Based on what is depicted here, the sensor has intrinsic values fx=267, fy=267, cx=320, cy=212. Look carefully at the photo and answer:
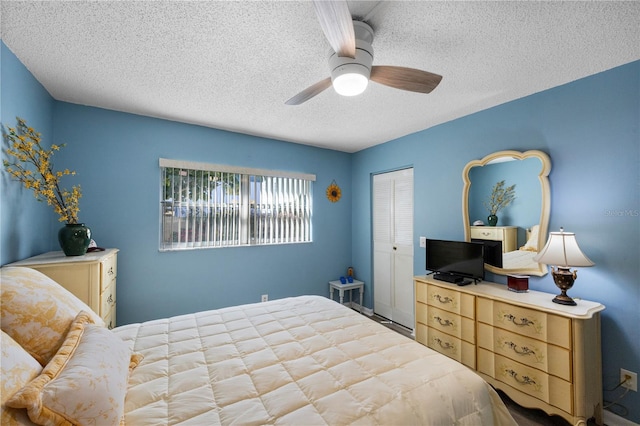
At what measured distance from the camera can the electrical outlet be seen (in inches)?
72.5

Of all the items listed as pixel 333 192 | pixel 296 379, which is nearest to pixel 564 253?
pixel 296 379

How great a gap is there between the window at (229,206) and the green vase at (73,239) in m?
0.95

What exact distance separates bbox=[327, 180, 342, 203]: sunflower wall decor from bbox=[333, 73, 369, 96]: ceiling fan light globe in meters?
2.72

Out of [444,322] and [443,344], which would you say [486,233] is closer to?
[444,322]

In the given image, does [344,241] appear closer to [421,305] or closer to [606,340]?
[421,305]

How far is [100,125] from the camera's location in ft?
9.04

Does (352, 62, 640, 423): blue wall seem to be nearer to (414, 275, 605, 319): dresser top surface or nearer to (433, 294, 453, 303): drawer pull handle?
(414, 275, 605, 319): dresser top surface

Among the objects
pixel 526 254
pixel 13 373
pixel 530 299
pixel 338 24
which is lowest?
pixel 530 299

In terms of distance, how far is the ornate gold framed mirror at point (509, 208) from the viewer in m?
2.31

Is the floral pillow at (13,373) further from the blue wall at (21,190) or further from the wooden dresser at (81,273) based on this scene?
the blue wall at (21,190)

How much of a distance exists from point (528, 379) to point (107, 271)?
3464mm

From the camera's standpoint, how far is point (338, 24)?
122 cm

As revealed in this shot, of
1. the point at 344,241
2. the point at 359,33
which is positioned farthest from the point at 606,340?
the point at 344,241

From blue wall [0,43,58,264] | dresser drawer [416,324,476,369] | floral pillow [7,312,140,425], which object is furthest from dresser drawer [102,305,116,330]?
dresser drawer [416,324,476,369]
